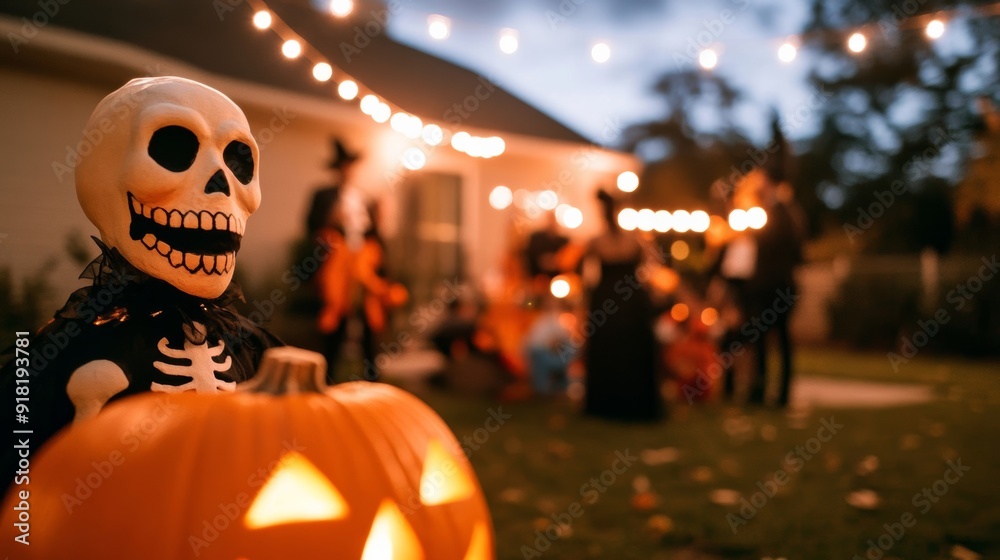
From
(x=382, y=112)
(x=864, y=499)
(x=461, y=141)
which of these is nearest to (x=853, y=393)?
(x=864, y=499)

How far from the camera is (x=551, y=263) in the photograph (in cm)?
780

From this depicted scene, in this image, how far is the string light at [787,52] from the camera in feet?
17.2

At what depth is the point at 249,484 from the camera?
4.73 ft

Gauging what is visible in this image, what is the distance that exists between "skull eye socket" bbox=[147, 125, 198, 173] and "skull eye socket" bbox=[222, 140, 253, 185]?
0.34 feet

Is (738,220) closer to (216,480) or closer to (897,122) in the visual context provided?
(216,480)

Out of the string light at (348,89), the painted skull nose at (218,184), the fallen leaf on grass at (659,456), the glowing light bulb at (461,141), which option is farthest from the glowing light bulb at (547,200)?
the painted skull nose at (218,184)

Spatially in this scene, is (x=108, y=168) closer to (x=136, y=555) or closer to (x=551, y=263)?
(x=136, y=555)

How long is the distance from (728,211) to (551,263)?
6.64 feet

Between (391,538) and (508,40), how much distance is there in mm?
4034

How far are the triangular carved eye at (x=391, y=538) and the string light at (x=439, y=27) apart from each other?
12.4 feet

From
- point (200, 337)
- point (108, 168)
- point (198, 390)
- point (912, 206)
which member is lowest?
point (198, 390)

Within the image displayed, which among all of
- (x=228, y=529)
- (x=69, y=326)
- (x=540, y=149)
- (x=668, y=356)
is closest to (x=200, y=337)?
(x=69, y=326)

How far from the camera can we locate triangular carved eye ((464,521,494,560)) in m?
1.64

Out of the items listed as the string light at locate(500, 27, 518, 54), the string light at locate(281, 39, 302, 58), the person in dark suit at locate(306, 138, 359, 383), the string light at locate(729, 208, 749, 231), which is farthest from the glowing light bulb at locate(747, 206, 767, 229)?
the string light at locate(281, 39, 302, 58)
